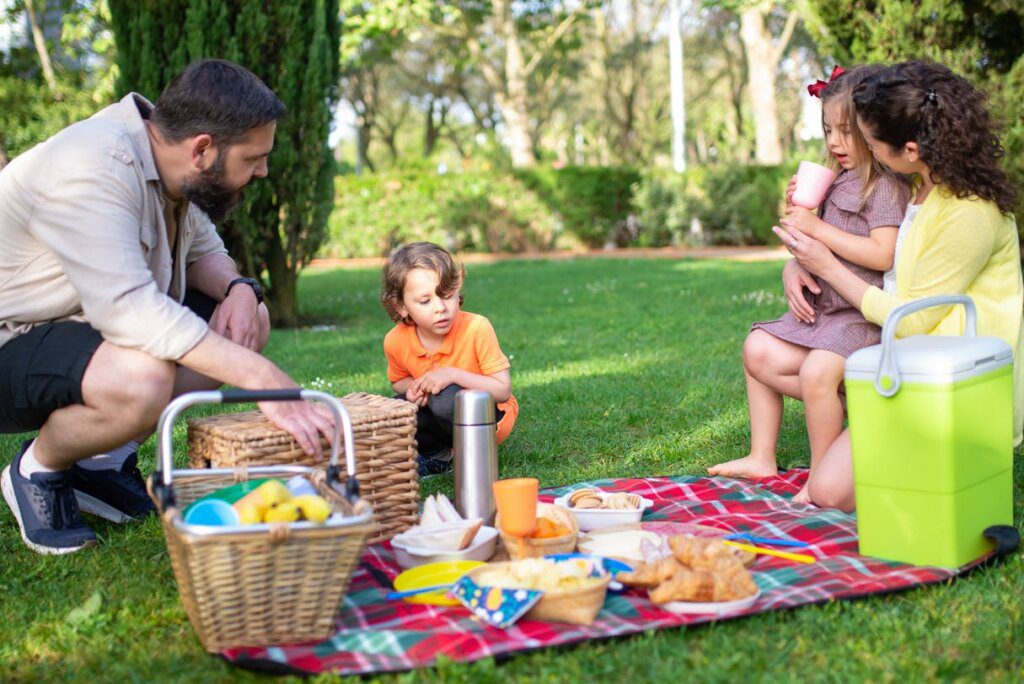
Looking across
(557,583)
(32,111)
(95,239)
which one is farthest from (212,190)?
(32,111)

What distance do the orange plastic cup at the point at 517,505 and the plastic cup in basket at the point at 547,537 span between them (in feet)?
0.09

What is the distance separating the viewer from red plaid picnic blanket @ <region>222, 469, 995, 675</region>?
223 cm

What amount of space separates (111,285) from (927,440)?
84.7 inches

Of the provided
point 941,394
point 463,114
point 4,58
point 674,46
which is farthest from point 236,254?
point 463,114

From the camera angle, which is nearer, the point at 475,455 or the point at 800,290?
the point at 475,455

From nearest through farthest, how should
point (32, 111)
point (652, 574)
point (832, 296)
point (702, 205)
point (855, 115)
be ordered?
point (652, 574) < point (855, 115) < point (832, 296) < point (32, 111) < point (702, 205)

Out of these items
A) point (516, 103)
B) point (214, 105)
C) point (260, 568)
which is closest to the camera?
point (260, 568)

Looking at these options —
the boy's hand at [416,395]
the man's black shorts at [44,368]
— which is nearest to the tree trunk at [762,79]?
the boy's hand at [416,395]

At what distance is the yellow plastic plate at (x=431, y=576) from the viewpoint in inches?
100

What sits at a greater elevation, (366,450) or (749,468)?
(366,450)

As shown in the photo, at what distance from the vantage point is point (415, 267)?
3754mm

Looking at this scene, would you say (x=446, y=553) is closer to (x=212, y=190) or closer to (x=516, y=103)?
(x=212, y=190)

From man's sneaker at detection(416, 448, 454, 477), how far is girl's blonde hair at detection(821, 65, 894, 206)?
181 centimetres

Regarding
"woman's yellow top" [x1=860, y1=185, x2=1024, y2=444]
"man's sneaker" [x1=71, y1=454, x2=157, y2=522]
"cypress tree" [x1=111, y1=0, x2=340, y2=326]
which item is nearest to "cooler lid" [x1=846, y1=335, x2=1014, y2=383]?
"woman's yellow top" [x1=860, y1=185, x2=1024, y2=444]
